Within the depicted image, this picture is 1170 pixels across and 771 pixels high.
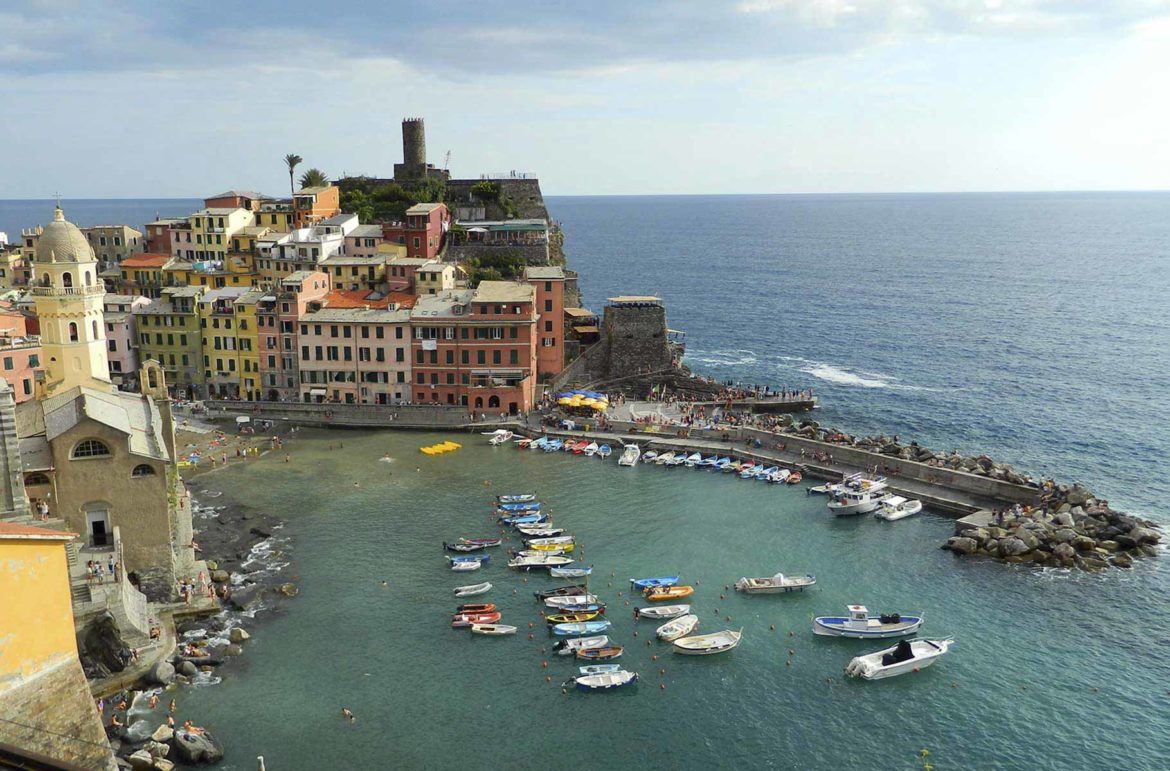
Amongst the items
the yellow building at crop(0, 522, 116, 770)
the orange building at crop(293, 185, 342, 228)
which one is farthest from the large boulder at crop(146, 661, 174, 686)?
the orange building at crop(293, 185, 342, 228)

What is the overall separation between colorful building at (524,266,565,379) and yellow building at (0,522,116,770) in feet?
204

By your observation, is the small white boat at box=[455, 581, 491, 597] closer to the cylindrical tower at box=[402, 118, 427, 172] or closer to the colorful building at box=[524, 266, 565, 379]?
the colorful building at box=[524, 266, 565, 379]

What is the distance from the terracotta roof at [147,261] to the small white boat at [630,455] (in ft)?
198

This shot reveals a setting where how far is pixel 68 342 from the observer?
186 feet

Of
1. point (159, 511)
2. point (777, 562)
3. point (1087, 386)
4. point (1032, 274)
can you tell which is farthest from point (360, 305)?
point (1032, 274)

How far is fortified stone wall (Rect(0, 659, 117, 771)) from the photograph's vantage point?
26.2 metres

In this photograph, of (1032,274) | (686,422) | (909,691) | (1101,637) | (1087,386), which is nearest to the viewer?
(909,691)

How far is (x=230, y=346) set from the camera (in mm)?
86125

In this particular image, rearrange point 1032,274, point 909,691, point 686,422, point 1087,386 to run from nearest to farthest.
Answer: point 909,691 → point 686,422 → point 1087,386 → point 1032,274

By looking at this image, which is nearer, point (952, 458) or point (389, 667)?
point (389, 667)

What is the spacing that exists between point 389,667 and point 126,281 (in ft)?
249

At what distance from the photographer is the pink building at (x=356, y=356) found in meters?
82.3

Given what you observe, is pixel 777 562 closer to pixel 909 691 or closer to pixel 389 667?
pixel 909 691

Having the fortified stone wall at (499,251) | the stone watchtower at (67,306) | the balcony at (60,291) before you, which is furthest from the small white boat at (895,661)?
the fortified stone wall at (499,251)
